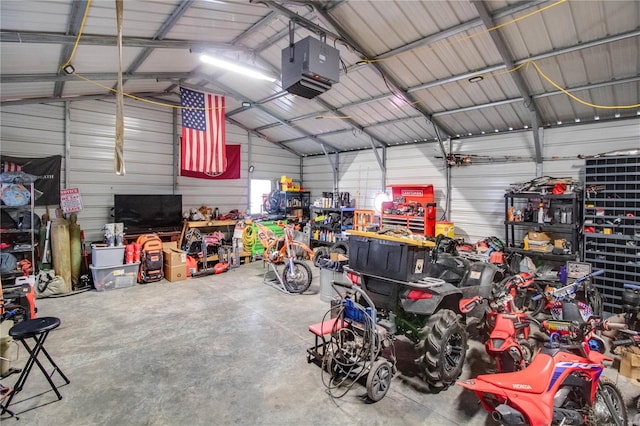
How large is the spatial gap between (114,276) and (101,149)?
3.03 metres

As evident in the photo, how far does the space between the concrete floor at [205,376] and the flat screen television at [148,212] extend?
233cm

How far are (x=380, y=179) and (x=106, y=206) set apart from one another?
22.1 ft

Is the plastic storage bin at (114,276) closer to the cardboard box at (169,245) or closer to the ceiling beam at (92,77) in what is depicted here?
the cardboard box at (169,245)

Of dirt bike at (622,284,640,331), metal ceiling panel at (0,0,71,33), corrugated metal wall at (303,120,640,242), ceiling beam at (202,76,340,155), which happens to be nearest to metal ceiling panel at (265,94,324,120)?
ceiling beam at (202,76,340,155)

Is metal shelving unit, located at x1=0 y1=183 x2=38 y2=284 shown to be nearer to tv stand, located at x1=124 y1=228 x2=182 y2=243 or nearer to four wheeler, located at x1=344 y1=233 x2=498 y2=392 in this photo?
tv stand, located at x1=124 y1=228 x2=182 y2=243

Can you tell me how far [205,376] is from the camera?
2.99 meters

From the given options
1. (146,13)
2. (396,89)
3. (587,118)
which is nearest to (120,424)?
(146,13)

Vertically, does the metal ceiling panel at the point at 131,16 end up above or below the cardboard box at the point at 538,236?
above

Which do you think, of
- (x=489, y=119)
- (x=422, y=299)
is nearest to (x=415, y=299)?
(x=422, y=299)

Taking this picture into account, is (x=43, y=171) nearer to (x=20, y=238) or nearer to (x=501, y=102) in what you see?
(x=20, y=238)

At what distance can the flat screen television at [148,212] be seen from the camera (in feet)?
22.4

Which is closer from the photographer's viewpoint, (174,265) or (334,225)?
(174,265)

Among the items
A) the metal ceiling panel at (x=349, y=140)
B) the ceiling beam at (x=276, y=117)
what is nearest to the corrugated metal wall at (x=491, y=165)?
the metal ceiling panel at (x=349, y=140)

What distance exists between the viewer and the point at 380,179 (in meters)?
8.65
